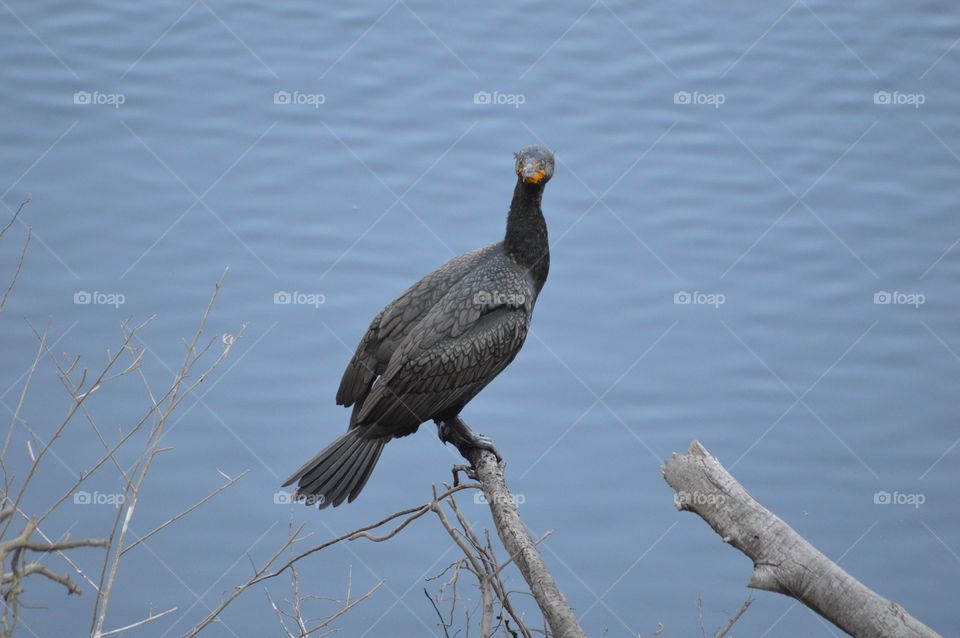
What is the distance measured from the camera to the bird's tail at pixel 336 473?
3119 mm

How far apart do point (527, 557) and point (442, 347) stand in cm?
80

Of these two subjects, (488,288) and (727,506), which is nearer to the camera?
(727,506)

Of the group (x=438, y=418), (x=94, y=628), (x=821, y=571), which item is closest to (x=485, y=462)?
(x=438, y=418)

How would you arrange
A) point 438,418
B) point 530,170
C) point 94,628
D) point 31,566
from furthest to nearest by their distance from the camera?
point 438,418 < point 530,170 < point 94,628 < point 31,566

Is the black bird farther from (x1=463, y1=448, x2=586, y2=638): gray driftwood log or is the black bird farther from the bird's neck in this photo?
(x1=463, y1=448, x2=586, y2=638): gray driftwood log

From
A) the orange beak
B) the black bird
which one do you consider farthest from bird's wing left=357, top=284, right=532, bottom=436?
the orange beak

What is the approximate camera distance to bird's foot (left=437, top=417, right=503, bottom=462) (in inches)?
128

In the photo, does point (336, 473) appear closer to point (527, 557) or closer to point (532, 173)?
point (527, 557)

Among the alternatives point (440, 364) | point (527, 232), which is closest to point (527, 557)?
point (440, 364)

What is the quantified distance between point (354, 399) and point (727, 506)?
4.47 ft

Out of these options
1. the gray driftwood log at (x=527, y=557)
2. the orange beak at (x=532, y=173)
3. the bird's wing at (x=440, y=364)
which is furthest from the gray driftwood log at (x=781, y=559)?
the orange beak at (x=532, y=173)

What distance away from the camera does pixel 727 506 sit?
2494 millimetres

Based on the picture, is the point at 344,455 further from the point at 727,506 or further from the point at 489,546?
the point at 727,506

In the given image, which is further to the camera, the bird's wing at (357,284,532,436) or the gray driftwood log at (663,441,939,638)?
the bird's wing at (357,284,532,436)
